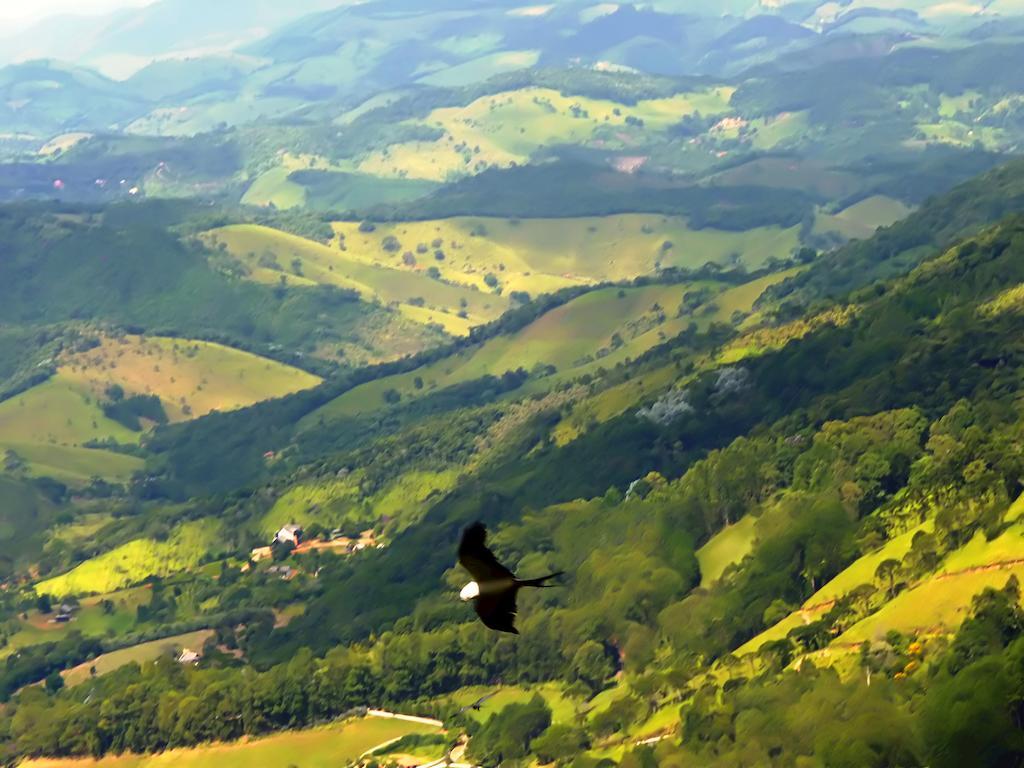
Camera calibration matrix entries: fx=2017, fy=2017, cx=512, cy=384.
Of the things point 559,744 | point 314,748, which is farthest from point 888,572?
point 314,748

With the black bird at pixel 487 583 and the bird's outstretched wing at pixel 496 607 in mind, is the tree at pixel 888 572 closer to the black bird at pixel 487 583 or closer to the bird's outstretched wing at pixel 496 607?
the bird's outstretched wing at pixel 496 607

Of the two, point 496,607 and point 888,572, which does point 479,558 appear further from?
point 888,572

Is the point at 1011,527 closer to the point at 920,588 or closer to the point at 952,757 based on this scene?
the point at 920,588

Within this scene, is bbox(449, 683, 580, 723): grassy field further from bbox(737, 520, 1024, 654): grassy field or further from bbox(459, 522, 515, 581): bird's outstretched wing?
bbox(459, 522, 515, 581): bird's outstretched wing

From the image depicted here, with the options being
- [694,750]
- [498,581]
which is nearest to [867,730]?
[694,750]

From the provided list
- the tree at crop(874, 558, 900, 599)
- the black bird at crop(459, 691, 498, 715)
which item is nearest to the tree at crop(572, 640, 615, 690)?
the black bird at crop(459, 691, 498, 715)

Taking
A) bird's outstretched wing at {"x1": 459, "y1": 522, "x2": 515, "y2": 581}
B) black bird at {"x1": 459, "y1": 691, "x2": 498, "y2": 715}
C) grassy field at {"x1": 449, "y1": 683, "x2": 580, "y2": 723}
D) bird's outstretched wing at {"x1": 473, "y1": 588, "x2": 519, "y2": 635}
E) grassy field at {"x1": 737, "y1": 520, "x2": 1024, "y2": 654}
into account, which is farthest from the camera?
black bird at {"x1": 459, "y1": 691, "x2": 498, "y2": 715}
